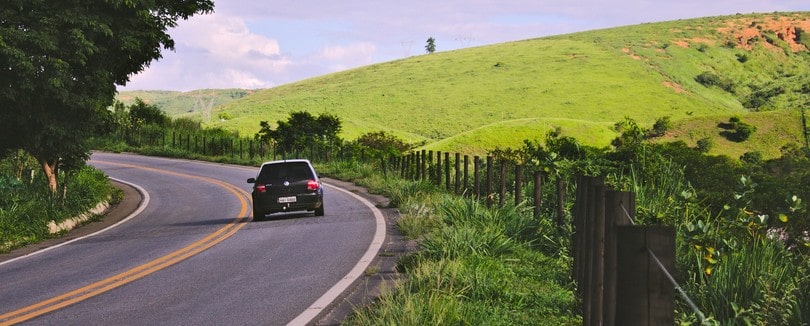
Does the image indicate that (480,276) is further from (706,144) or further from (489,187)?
(706,144)

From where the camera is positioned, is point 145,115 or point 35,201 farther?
point 145,115

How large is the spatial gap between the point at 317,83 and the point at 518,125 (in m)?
83.3

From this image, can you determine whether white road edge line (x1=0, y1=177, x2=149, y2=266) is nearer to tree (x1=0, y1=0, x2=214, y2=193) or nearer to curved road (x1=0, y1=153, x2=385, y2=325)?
curved road (x1=0, y1=153, x2=385, y2=325)

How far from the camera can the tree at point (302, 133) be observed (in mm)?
49469

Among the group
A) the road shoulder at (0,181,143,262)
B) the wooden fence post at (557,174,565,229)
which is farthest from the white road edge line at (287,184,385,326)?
the road shoulder at (0,181,143,262)

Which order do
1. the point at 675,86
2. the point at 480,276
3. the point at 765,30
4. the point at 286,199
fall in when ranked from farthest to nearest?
the point at 765,30, the point at 675,86, the point at 286,199, the point at 480,276

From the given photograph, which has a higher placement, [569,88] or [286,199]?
[569,88]

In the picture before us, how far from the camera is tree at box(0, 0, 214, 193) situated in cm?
1872

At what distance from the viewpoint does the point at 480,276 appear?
374 inches

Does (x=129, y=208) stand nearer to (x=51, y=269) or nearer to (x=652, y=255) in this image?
(x=51, y=269)

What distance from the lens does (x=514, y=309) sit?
333 inches

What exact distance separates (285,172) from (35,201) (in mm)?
5634

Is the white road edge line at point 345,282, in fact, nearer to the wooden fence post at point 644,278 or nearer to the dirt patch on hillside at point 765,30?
the wooden fence post at point 644,278

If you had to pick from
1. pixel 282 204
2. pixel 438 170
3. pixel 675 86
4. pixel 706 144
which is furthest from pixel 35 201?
pixel 675 86
